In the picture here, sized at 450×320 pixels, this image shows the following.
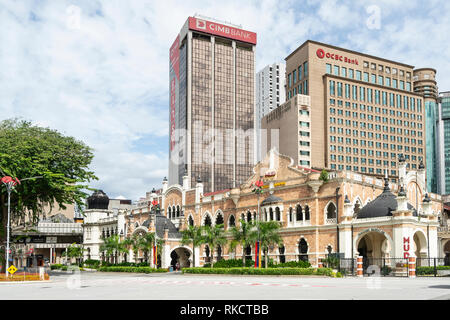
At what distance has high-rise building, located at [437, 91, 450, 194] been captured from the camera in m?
162

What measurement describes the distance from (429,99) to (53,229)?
117 metres

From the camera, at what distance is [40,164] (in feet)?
154

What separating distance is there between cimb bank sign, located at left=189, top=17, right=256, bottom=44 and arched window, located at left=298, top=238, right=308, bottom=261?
322 ft

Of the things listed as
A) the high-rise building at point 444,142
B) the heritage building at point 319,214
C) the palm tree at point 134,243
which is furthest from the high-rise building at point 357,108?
the palm tree at point 134,243

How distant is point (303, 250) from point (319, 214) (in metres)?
4.48

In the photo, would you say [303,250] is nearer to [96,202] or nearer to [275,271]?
[275,271]

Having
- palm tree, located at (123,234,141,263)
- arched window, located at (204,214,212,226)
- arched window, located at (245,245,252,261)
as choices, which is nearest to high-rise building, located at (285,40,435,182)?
arched window, located at (204,214,212,226)

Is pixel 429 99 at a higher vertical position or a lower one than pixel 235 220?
higher

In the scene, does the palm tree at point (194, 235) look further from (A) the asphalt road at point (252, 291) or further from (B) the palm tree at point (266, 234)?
(A) the asphalt road at point (252, 291)

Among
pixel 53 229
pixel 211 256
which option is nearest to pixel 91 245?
pixel 53 229

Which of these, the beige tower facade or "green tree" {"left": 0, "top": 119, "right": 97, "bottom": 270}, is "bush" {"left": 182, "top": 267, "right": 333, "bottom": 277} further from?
the beige tower facade

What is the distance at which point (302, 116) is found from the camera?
12088 cm

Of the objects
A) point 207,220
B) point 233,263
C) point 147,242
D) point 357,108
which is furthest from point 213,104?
point 233,263
